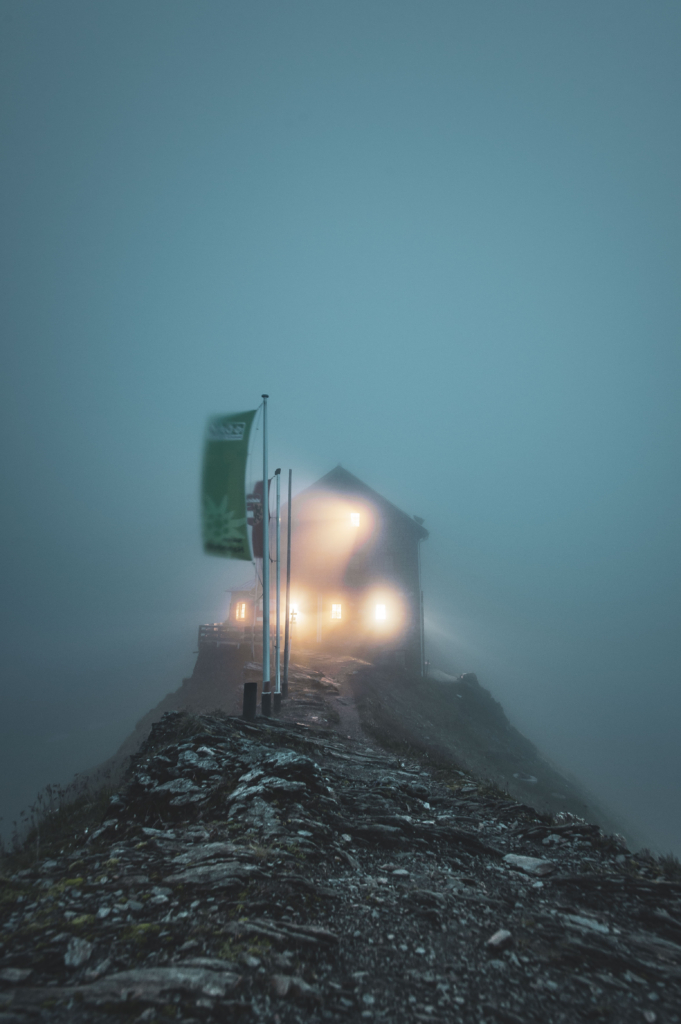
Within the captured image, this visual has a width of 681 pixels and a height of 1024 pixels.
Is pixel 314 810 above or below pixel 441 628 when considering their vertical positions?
above

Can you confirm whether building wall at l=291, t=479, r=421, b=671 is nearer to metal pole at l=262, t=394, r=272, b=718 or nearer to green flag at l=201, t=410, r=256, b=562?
metal pole at l=262, t=394, r=272, b=718

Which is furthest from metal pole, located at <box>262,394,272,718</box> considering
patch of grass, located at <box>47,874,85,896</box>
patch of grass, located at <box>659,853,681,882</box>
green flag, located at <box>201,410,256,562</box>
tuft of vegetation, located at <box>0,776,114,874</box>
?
patch of grass, located at <box>659,853,681,882</box>

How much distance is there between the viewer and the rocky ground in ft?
10.0

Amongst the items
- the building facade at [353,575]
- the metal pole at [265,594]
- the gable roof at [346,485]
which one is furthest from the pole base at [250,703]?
the gable roof at [346,485]

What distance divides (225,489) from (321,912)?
11.6m

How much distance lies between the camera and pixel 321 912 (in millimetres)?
4125

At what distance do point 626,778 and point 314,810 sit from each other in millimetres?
81294

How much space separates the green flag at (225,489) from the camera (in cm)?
1373

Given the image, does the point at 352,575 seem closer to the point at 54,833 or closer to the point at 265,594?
the point at 265,594

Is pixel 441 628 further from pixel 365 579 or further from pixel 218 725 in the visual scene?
pixel 218 725

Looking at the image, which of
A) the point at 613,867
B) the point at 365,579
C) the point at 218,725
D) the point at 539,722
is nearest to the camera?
the point at 613,867

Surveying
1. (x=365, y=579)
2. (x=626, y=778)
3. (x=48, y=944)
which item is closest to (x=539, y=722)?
(x=626, y=778)

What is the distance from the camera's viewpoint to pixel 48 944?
11.2ft

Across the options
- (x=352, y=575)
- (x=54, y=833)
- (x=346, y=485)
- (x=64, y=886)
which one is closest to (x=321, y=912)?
(x=64, y=886)
